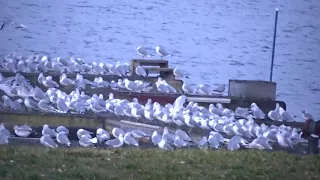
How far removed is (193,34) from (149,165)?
56.9 ft

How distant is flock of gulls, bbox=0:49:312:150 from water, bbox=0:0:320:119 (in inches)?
159

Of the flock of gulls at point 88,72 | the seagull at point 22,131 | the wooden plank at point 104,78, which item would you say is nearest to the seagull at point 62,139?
the seagull at point 22,131

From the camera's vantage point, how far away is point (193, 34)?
911 inches

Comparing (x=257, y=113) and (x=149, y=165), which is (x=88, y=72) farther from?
(x=149, y=165)

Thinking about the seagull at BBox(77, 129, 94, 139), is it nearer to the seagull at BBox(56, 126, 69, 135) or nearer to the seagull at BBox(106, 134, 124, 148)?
the seagull at BBox(56, 126, 69, 135)

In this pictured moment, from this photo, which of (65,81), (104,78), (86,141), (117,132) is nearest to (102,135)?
(117,132)

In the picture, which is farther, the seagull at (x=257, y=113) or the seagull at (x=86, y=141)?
the seagull at (x=257, y=113)

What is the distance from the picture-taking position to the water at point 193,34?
62.3 feet

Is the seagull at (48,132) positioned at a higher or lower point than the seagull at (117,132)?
higher

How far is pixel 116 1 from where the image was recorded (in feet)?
85.8

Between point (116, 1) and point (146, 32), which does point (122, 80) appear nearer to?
point (146, 32)

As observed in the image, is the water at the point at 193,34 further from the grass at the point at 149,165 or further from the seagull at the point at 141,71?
the grass at the point at 149,165

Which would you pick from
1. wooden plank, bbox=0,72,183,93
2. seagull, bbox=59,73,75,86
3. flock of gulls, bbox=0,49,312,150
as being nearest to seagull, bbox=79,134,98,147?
flock of gulls, bbox=0,49,312,150

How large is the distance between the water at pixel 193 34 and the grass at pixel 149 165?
9.81 m
